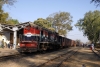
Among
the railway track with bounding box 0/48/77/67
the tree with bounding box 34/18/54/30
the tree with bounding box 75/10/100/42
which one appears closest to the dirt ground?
the railway track with bounding box 0/48/77/67

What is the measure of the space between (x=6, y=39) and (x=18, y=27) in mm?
9515

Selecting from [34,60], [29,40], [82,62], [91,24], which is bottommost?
[82,62]


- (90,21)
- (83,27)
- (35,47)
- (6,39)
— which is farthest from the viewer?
(83,27)

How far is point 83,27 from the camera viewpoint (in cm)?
8038

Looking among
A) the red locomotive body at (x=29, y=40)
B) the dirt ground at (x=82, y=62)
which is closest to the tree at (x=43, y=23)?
the red locomotive body at (x=29, y=40)

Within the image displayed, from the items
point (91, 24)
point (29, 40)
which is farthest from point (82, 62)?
point (91, 24)

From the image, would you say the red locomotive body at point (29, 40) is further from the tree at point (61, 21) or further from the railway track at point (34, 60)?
the tree at point (61, 21)

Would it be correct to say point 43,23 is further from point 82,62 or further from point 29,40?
point 82,62

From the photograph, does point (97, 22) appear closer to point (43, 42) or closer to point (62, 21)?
point (62, 21)

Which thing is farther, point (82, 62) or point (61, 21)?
point (61, 21)

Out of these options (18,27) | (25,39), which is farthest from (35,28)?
(18,27)

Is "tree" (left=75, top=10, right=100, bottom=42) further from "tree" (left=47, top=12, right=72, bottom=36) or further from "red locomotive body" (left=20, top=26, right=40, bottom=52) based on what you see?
"red locomotive body" (left=20, top=26, right=40, bottom=52)

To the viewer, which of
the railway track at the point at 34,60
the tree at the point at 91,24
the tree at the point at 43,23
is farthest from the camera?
the tree at the point at 43,23

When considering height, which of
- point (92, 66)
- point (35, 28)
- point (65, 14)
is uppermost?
point (65, 14)
